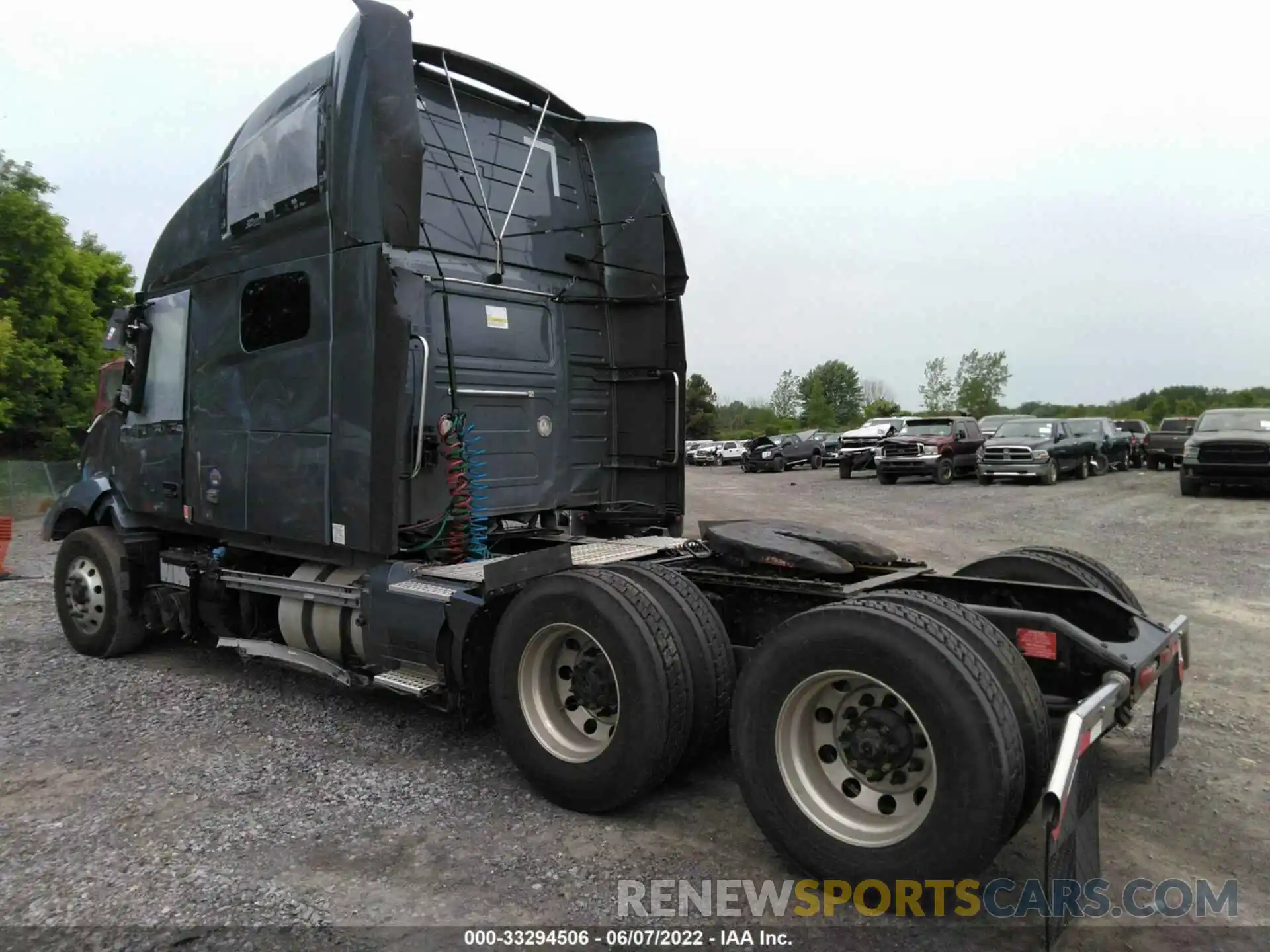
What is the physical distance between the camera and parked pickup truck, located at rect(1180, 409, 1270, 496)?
718 inches

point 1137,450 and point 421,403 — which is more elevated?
point 421,403

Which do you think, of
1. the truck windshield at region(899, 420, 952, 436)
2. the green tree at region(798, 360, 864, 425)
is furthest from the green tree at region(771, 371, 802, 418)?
the truck windshield at region(899, 420, 952, 436)

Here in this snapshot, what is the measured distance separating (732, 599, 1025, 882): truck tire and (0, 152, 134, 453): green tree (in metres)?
21.6

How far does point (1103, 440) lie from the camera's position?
2653 centimetres

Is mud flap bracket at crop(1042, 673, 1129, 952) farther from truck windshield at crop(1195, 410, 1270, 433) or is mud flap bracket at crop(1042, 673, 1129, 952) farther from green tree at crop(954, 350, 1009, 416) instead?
green tree at crop(954, 350, 1009, 416)

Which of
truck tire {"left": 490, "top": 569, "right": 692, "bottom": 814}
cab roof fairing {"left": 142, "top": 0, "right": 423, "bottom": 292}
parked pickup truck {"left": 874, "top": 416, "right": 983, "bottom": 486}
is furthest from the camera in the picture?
parked pickup truck {"left": 874, "top": 416, "right": 983, "bottom": 486}

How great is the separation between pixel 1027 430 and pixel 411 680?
23345 millimetres

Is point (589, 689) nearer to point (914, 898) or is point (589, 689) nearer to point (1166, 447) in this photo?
point (914, 898)

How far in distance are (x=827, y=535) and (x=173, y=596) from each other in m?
4.98

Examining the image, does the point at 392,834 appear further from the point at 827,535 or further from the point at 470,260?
the point at 470,260

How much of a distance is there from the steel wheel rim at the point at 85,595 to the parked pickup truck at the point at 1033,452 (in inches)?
852

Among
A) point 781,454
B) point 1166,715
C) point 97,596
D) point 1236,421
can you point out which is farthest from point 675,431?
point 781,454

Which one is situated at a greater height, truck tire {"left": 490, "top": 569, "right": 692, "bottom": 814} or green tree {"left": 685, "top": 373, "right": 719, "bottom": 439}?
green tree {"left": 685, "top": 373, "right": 719, "bottom": 439}

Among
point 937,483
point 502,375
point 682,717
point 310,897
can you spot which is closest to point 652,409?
point 502,375
